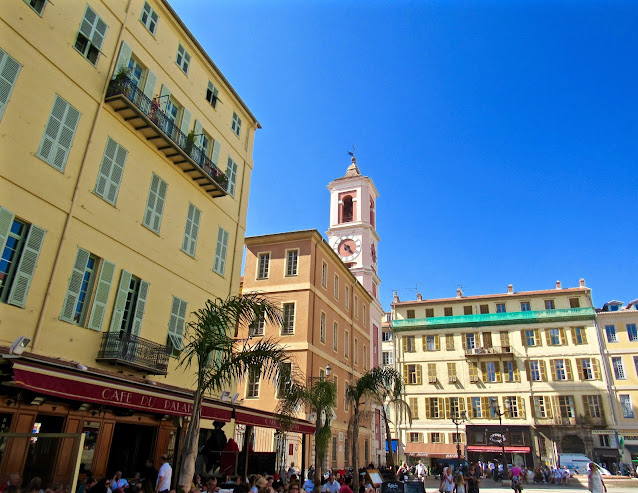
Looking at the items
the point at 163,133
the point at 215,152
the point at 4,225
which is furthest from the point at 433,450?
the point at 4,225

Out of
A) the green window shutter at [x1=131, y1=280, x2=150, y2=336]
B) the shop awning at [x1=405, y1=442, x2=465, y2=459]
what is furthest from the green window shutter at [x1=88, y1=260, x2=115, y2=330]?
the shop awning at [x1=405, y1=442, x2=465, y2=459]

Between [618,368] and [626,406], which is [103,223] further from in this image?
[618,368]

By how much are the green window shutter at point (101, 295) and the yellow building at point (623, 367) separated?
1727 inches

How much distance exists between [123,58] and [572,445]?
45.3 meters

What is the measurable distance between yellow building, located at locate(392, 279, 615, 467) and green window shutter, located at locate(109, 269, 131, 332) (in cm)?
3414

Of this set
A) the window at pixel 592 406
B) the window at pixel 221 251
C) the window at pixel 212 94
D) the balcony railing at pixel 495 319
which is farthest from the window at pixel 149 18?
the window at pixel 592 406

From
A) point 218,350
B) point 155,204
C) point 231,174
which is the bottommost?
point 218,350

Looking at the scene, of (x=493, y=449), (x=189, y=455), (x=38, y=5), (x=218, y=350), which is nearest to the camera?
(x=189, y=455)

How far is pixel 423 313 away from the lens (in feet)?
178

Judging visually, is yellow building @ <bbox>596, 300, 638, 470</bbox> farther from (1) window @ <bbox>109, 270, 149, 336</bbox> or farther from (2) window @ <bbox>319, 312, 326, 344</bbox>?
(1) window @ <bbox>109, 270, 149, 336</bbox>

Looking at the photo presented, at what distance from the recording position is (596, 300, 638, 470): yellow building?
42.3m

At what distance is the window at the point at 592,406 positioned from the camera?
43.8m

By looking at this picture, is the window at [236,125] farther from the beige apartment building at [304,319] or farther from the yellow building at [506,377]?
the yellow building at [506,377]

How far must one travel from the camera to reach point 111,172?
548 inches
